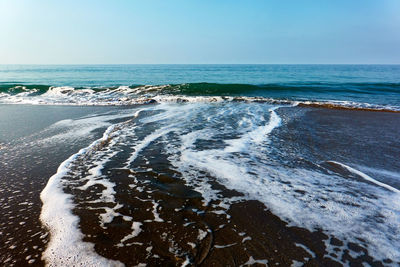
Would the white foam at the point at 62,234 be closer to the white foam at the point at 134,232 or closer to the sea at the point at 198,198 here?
the sea at the point at 198,198

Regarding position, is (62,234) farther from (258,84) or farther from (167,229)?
(258,84)

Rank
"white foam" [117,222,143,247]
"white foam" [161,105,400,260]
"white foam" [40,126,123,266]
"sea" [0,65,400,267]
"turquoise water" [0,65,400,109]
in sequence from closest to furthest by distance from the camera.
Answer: "white foam" [40,126,123,266], "sea" [0,65,400,267], "white foam" [117,222,143,247], "white foam" [161,105,400,260], "turquoise water" [0,65,400,109]

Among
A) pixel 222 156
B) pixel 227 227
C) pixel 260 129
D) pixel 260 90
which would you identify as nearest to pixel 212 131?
pixel 260 129

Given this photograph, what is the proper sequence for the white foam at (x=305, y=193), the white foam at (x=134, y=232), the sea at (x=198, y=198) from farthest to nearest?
1. the white foam at (x=305, y=193)
2. the white foam at (x=134, y=232)
3. the sea at (x=198, y=198)

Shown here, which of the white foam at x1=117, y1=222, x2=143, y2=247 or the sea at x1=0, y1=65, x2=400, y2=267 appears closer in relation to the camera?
the sea at x1=0, y1=65, x2=400, y2=267

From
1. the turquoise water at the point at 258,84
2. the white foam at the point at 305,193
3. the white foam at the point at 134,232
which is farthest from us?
the turquoise water at the point at 258,84

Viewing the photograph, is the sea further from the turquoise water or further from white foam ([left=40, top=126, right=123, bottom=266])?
the turquoise water

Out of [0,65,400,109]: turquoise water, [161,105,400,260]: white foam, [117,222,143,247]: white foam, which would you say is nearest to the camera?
[117,222,143,247]: white foam

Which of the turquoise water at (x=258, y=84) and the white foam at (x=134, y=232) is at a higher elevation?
the turquoise water at (x=258, y=84)

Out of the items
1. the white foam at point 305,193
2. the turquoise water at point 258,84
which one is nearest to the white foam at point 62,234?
the white foam at point 305,193

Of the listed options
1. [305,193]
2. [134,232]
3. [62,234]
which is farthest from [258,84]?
[62,234]

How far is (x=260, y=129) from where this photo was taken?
325 inches

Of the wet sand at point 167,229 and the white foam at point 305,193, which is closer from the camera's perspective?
the wet sand at point 167,229

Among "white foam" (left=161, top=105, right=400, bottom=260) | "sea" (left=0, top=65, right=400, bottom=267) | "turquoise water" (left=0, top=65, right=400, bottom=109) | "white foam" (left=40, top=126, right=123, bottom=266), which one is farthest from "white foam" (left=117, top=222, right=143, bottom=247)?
"turquoise water" (left=0, top=65, right=400, bottom=109)
